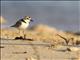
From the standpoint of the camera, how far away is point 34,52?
31.9ft

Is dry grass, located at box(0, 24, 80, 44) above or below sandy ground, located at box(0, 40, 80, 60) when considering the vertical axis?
above

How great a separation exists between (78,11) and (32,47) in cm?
1172

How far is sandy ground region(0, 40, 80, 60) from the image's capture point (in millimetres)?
9151

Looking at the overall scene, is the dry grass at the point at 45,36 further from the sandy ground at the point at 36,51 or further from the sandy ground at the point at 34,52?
the sandy ground at the point at 34,52

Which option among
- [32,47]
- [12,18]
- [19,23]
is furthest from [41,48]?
A: [12,18]

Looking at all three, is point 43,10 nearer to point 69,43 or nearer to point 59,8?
point 59,8

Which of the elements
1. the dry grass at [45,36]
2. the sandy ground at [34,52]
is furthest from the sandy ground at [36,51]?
the dry grass at [45,36]

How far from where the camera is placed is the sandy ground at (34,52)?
A: 30.0 ft

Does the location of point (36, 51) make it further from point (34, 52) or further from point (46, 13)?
point (46, 13)

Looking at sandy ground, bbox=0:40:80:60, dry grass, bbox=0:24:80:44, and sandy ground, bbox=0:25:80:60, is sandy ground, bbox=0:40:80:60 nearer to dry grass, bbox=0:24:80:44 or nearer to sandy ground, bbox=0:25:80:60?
sandy ground, bbox=0:25:80:60

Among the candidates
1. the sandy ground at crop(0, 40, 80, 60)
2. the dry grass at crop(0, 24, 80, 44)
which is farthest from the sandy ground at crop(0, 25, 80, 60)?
the dry grass at crop(0, 24, 80, 44)

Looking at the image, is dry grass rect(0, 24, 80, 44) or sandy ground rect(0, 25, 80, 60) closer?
sandy ground rect(0, 25, 80, 60)

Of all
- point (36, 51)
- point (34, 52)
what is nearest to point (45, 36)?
point (36, 51)

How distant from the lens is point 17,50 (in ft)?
32.6
